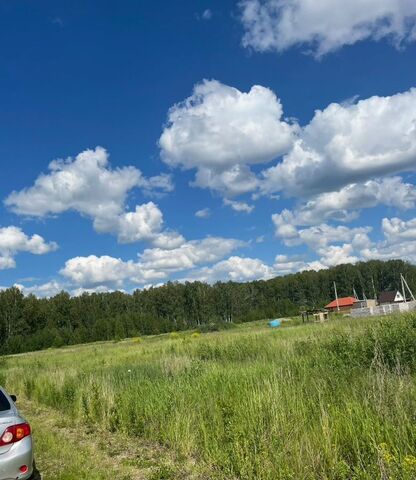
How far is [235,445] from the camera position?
21.0ft

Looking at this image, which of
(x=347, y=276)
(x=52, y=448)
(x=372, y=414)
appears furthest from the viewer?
(x=347, y=276)

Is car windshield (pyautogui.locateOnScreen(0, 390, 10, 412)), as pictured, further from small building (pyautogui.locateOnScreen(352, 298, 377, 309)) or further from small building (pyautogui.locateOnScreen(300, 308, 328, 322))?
small building (pyautogui.locateOnScreen(352, 298, 377, 309))

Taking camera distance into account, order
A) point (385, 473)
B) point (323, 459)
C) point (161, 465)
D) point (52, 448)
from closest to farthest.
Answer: point (385, 473) < point (323, 459) < point (161, 465) < point (52, 448)

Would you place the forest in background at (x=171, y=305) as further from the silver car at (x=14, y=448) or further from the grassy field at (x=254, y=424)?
the silver car at (x=14, y=448)

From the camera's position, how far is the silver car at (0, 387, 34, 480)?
594cm

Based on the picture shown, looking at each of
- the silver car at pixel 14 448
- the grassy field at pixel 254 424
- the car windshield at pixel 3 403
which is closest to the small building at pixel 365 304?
the grassy field at pixel 254 424

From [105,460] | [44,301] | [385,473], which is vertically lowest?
[105,460]

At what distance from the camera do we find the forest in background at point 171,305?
10119 cm

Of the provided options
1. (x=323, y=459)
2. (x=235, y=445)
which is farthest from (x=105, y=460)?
(x=323, y=459)

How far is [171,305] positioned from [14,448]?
434ft

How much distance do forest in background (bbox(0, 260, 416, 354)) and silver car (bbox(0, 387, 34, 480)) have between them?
246ft

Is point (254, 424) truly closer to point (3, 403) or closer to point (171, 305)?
point (3, 403)

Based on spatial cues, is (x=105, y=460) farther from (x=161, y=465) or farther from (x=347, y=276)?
(x=347, y=276)

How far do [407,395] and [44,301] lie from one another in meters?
125
